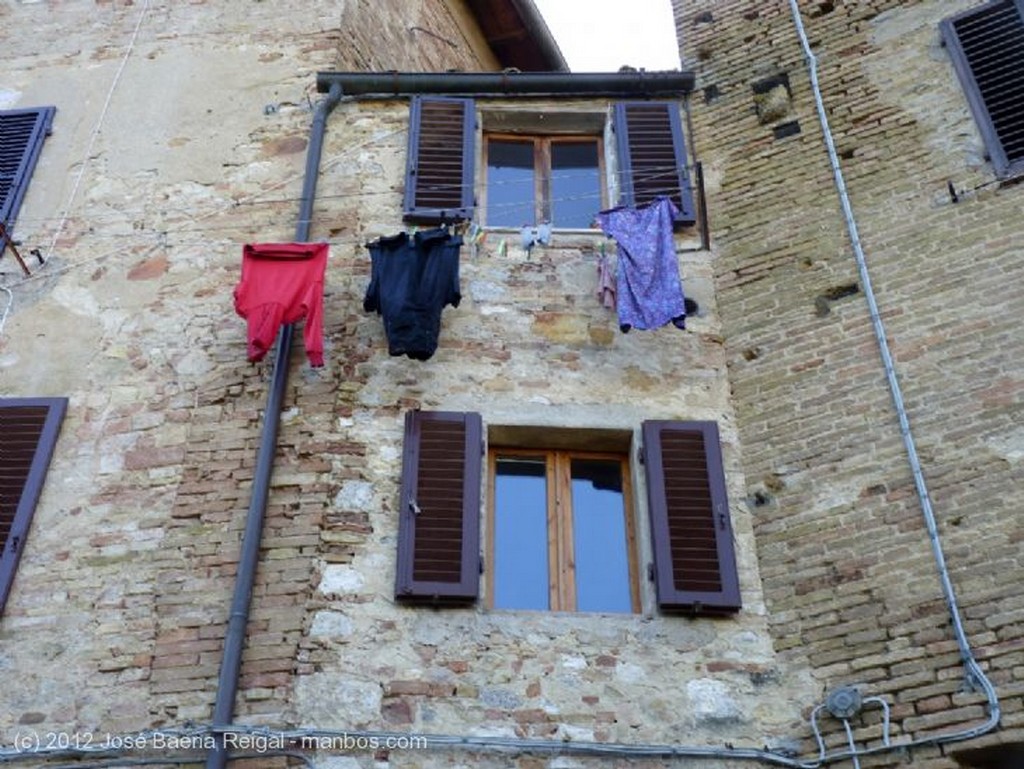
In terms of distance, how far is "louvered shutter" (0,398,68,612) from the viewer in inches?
299

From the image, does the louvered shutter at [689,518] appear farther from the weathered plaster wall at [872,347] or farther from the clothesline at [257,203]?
the clothesline at [257,203]

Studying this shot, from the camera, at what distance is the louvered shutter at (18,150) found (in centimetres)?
991

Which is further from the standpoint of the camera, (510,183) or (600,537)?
(510,183)

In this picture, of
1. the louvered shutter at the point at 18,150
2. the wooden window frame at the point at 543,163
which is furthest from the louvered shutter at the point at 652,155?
the louvered shutter at the point at 18,150

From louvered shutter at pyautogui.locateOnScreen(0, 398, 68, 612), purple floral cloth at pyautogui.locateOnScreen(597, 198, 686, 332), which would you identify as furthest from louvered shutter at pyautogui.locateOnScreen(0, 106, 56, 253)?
purple floral cloth at pyautogui.locateOnScreen(597, 198, 686, 332)

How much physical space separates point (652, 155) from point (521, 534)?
353 centimetres

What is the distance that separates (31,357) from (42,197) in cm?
186

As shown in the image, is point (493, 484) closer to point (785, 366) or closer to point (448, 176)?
point (785, 366)

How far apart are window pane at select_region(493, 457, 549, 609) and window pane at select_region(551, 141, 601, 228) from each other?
2.32 m

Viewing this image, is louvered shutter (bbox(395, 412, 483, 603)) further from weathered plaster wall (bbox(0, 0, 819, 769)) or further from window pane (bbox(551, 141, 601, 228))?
window pane (bbox(551, 141, 601, 228))

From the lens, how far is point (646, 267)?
8.45 meters

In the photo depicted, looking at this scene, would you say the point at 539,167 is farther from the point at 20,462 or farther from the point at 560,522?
the point at 20,462

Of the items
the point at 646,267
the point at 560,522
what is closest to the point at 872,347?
the point at 646,267

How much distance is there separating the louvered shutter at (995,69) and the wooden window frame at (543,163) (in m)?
2.82
